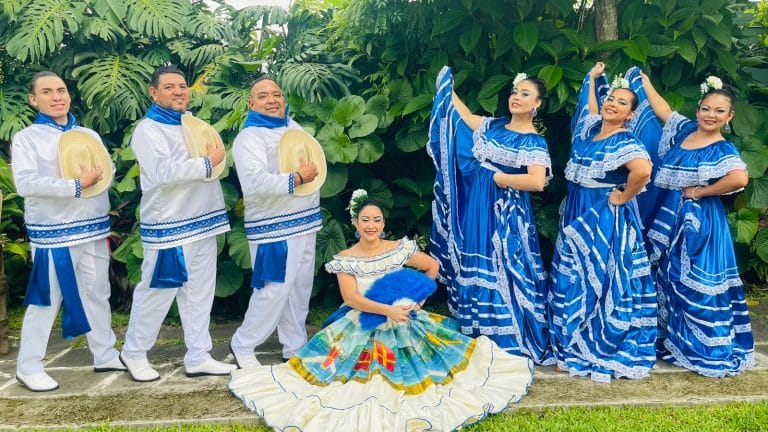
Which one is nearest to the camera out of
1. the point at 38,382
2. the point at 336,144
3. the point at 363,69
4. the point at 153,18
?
the point at 38,382

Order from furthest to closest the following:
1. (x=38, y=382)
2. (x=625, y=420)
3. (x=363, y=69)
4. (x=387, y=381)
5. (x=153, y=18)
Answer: (x=153, y=18)
(x=363, y=69)
(x=38, y=382)
(x=387, y=381)
(x=625, y=420)

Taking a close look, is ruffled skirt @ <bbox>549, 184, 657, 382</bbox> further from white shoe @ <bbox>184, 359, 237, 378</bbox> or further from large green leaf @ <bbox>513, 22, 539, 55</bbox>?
white shoe @ <bbox>184, 359, 237, 378</bbox>

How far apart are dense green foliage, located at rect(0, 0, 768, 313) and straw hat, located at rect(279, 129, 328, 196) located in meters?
0.90

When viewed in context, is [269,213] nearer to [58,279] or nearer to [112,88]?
[58,279]

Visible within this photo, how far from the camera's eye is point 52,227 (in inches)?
147

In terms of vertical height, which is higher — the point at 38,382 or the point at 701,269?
the point at 701,269

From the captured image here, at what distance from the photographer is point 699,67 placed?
478cm

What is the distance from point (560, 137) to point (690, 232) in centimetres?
178

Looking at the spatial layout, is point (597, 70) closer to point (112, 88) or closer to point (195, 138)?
point (195, 138)

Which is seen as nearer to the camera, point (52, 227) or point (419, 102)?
point (52, 227)

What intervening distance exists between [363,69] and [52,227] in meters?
2.86

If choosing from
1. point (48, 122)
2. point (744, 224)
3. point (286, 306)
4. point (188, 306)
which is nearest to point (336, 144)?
point (286, 306)

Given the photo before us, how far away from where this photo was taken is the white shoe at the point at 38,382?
3.79 metres

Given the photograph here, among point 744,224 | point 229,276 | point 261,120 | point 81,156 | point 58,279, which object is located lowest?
point 229,276
